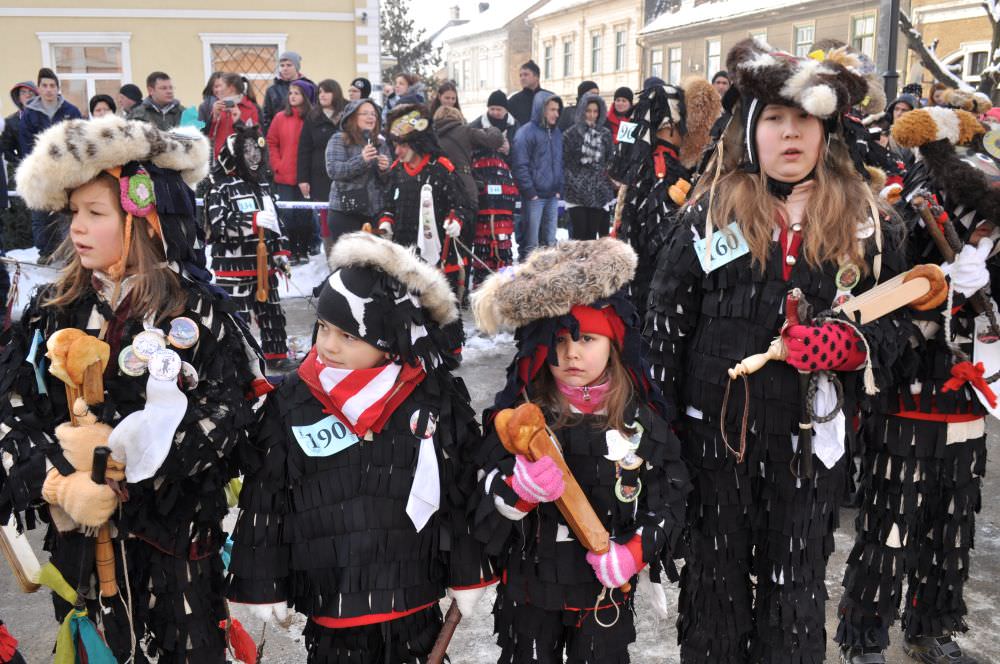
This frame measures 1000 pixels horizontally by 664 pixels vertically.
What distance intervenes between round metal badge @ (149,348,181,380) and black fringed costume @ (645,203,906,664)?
1499 mm

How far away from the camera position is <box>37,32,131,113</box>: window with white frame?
56.5 feet

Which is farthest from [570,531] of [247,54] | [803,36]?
[803,36]

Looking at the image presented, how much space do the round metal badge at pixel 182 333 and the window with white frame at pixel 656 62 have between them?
37120 millimetres

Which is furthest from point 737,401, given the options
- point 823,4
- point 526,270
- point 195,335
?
point 823,4

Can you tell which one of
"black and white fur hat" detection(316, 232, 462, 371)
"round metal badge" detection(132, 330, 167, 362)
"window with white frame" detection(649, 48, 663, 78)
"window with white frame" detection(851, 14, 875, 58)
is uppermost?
"window with white frame" detection(649, 48, 663, 78)

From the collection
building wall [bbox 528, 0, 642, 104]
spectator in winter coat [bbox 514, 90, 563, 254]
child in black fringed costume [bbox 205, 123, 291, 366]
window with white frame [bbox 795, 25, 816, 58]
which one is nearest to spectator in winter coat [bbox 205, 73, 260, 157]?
child in black fringed costume [bbox 205, 123, 291, 366]

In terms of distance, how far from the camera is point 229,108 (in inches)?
310

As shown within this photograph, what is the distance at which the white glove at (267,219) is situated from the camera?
641cm

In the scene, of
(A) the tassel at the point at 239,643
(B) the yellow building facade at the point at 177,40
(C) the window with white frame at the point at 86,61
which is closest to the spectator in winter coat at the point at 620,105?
(A) the tassel at the point at 239,643

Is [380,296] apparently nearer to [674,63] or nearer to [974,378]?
[974,378]

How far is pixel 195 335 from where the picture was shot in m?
2.45

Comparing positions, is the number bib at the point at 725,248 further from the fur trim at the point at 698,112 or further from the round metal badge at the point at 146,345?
the fur trim at the point at 698,112

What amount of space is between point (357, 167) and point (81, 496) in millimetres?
5662

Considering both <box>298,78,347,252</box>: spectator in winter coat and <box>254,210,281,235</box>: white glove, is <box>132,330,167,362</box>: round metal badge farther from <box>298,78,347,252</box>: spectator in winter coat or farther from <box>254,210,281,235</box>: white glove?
<box>298,78,347,252</box>: spectator in winter coat
